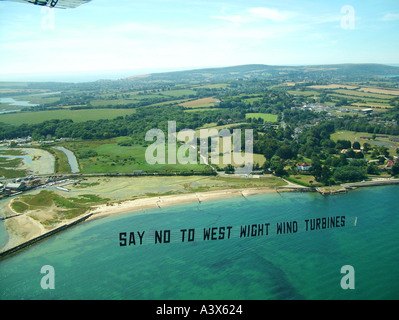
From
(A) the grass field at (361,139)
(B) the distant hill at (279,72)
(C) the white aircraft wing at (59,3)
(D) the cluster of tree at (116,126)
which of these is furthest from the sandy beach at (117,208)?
(B) the distant hill at (279,72)

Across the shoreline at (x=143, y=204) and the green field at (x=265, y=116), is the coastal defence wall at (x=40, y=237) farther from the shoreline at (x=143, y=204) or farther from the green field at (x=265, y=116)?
the green field at (x=265, y=116)

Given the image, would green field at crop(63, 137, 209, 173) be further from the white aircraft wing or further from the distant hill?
the distant hill

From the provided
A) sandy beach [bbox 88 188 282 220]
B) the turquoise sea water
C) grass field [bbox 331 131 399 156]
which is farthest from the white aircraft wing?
grass field [bbox 331 131 399 156]

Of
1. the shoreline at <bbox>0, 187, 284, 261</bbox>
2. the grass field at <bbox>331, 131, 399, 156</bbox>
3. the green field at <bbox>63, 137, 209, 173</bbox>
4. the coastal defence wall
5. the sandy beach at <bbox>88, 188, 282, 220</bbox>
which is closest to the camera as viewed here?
the coastal defence wall
